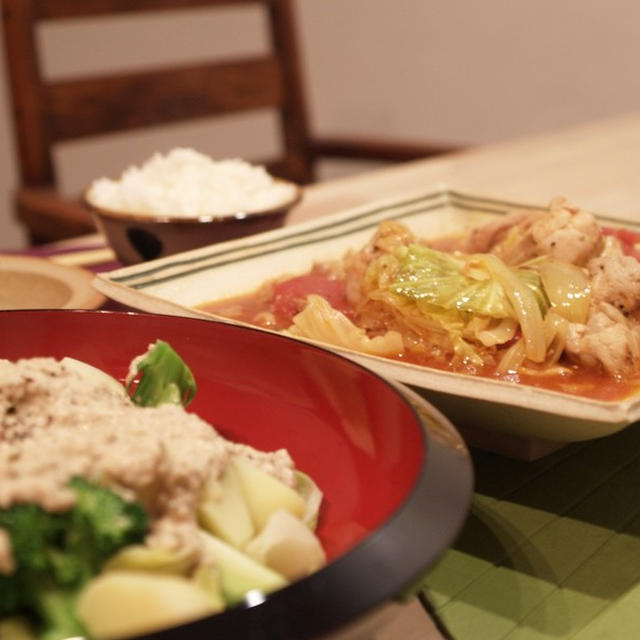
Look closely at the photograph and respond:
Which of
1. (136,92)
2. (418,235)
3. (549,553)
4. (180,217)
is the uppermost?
(136,92)

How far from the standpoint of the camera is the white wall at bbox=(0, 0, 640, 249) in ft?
16.7

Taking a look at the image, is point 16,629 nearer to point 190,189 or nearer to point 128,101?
point 190,189

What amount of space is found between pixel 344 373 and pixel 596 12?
4.83 meters

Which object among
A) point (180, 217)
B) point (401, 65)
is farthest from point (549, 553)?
point (401, 65)

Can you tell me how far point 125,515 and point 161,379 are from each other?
0.28m

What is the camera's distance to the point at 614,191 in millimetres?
2301

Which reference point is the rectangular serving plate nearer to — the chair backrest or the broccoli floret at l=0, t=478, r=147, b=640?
the broccoli floret at l=0, t=478, r=147, b=640

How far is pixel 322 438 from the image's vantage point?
0.95 m

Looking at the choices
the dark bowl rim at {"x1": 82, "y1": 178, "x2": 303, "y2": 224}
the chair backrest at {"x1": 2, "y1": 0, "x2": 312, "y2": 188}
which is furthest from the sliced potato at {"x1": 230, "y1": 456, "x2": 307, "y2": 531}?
the chair backrest at {"x1": 2, "y1": 0, "x2": 312, "y2": 188}

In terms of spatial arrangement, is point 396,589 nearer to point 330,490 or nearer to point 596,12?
point 330,490

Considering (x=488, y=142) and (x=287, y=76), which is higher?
(x=287, y=76)

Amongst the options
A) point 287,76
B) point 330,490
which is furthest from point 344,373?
point 287,76

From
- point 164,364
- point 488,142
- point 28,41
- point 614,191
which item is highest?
point 28,41

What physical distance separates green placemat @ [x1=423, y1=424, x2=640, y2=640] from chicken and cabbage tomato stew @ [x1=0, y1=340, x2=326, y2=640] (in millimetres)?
186
